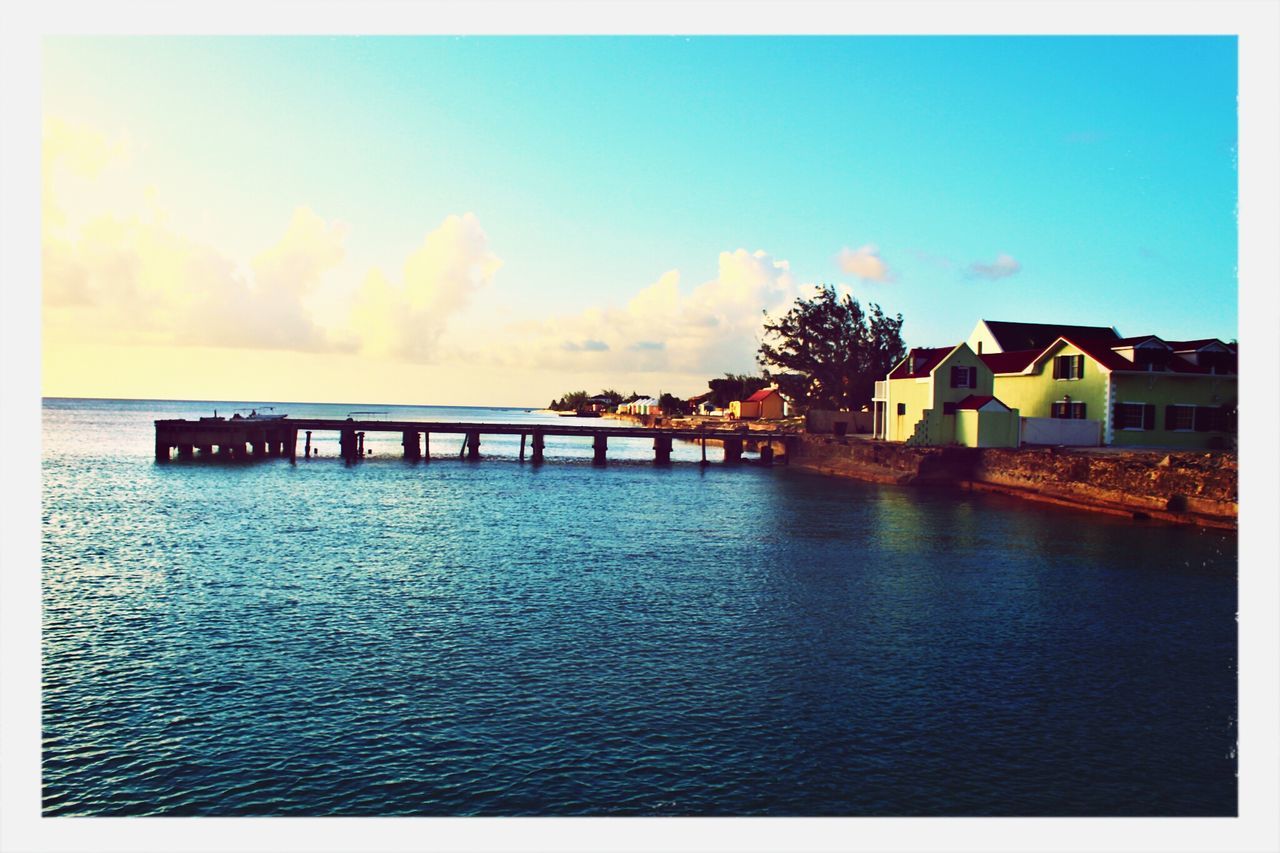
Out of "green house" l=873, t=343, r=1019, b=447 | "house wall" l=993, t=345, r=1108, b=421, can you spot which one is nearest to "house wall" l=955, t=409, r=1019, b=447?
"green house" l=873, t=343, r=1019, b=447

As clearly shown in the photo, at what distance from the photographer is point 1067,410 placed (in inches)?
2156

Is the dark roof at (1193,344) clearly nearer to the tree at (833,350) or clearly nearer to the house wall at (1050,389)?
the house wall at (1050,389)

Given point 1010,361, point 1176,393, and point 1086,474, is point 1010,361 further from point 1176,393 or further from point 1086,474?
point 1086,474

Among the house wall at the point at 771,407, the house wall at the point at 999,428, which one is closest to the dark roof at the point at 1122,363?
the house wall at the point at 999,428

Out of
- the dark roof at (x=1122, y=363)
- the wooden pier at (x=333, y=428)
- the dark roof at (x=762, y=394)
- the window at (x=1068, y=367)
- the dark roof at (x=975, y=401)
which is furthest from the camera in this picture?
the dark roof at (x=762, y=394)

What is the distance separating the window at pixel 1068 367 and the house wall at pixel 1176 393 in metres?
2.48

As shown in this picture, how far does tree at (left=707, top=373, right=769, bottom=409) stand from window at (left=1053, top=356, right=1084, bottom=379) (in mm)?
86067

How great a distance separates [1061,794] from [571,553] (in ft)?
63.0

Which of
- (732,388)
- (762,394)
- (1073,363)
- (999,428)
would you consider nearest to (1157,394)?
(1073,363)

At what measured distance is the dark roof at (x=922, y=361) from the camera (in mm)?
58438

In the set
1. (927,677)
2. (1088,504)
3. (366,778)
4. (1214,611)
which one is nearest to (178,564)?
(366,778)

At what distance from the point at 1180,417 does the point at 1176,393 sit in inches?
56.7

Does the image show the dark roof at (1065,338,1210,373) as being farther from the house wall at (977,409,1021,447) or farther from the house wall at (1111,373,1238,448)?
the house wall at (977,409,1021,447)

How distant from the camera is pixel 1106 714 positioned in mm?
14695
